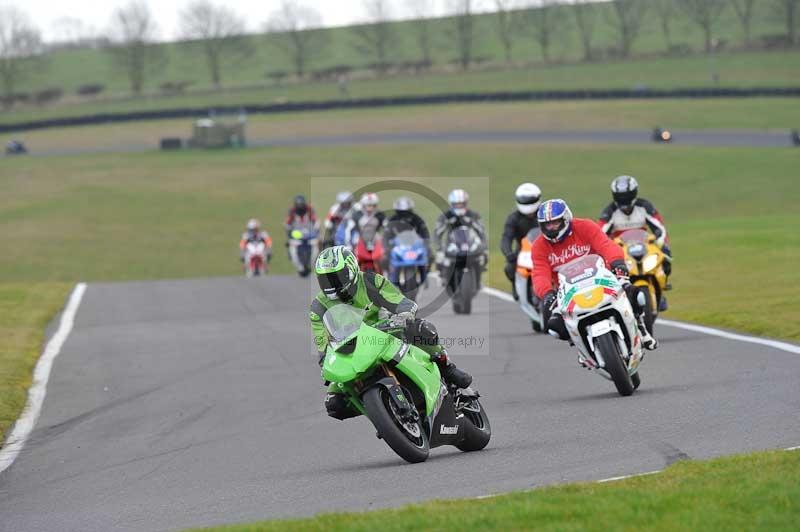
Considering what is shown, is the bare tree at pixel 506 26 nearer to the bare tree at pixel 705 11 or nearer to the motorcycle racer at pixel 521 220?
the bare tree at pixel 705 11

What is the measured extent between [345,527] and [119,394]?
7998mm

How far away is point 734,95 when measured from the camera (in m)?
71.1

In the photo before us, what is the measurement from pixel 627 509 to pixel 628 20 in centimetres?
12160

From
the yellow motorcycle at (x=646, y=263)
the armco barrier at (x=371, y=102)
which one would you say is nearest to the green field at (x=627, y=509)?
the yellow motorcycle at (x=646, y=263)

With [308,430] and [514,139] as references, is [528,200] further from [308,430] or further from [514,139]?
[514,139]

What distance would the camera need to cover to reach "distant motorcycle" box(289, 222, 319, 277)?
30781 mm

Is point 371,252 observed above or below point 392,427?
below

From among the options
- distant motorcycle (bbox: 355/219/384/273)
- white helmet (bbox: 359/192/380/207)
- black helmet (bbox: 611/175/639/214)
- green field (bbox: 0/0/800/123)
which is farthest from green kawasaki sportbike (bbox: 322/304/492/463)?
green field (bbox: 0/0/800/123)

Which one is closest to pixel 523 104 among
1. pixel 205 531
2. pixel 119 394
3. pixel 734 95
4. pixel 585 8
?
pixel 734 95

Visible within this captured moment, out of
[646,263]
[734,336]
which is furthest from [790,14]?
[646,263]

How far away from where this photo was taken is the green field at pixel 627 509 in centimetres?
617

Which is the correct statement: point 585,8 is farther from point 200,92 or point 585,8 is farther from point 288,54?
point 200,92

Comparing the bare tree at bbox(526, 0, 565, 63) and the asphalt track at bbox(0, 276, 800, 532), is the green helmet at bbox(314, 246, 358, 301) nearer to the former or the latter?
the asphalt track at bbox(0, 276, 800, 532)

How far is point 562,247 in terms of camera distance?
11758 millimetres
